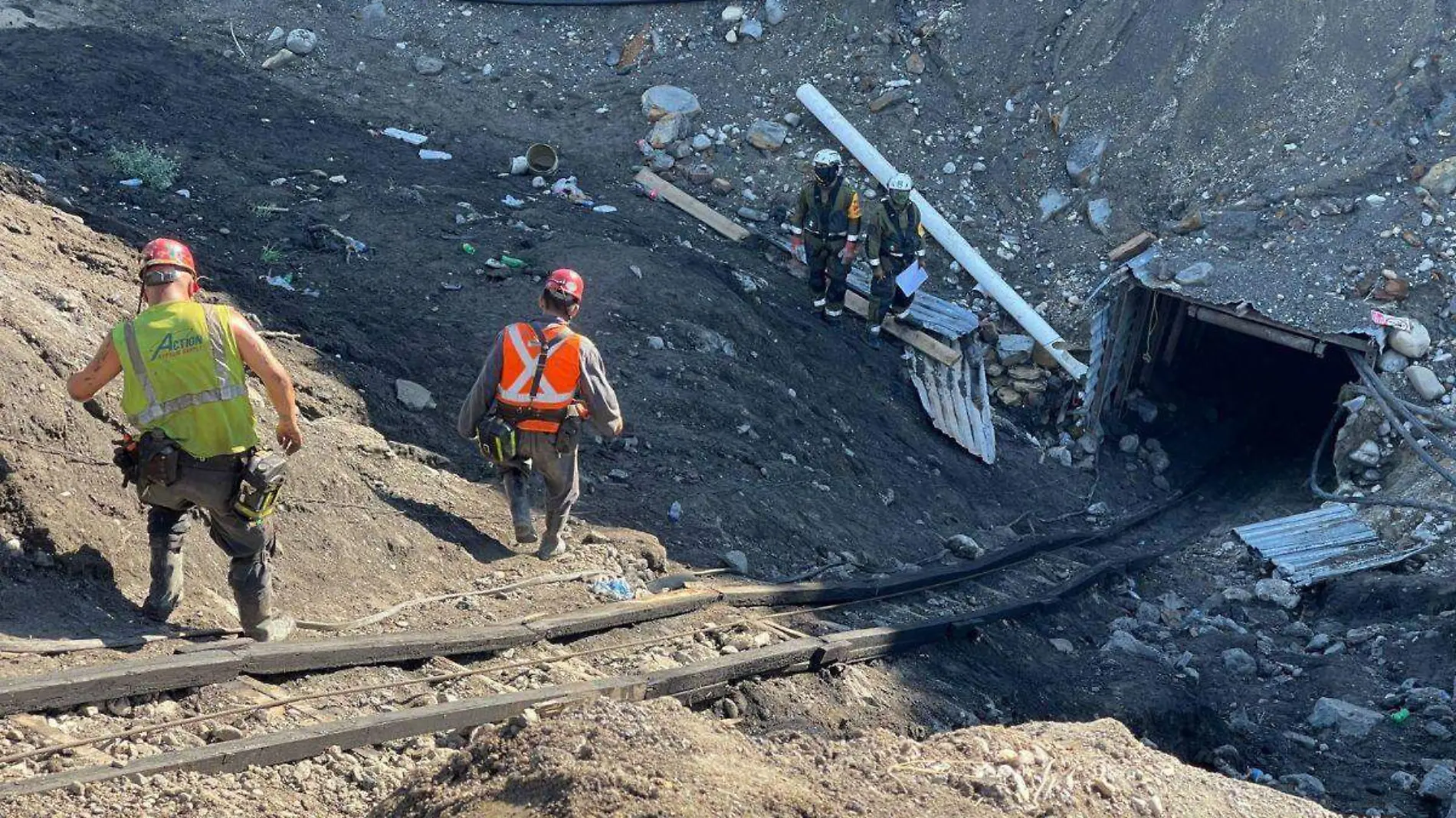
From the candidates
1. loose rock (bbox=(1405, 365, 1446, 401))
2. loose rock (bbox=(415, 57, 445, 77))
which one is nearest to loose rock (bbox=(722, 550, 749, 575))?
loose rock (bbox=(1405, 365, 1446, 401))

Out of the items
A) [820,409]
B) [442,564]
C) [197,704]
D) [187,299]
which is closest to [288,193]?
[820,409]

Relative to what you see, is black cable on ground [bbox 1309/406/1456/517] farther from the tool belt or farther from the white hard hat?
the tool belt

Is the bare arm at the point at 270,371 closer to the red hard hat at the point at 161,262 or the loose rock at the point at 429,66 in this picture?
the red hard hat at the point at 161,262

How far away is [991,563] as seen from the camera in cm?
1046

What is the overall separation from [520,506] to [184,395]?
8.43 ft

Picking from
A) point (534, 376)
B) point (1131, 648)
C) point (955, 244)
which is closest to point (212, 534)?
point (534, 376)

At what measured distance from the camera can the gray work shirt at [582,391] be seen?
23.7 ft

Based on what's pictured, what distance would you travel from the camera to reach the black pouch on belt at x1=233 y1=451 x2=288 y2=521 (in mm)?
5504

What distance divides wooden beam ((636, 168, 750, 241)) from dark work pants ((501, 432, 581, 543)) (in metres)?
6.97

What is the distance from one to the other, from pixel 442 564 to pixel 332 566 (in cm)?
67

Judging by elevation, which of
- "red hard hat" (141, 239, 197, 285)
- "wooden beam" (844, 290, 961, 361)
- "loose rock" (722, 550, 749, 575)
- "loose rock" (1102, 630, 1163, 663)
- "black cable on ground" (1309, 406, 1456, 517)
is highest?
"red hard hat" (141, 239, 197, 285)

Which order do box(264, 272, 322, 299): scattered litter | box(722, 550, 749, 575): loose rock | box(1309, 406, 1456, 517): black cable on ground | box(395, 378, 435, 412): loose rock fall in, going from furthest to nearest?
box(1309, 406, 1456, 517): black cable on ground, box(264, 272, 322, 299): scattered litter, box(395, 378, 435, 412): loose rock, box(722, 550, 749, 575): loose rock

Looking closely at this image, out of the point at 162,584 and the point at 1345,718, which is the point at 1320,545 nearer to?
the point at 1345,718

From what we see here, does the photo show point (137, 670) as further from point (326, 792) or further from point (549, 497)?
point (549, 497)
